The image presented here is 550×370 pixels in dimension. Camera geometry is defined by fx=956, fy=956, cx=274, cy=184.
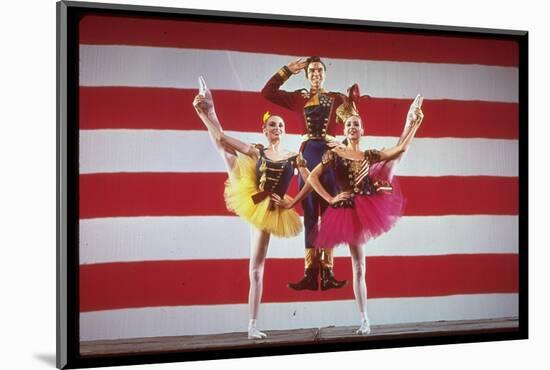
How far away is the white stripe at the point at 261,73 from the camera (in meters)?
4.01

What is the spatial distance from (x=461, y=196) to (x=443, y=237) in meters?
0.22

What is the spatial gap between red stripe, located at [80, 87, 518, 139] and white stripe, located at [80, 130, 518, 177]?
0.11ft

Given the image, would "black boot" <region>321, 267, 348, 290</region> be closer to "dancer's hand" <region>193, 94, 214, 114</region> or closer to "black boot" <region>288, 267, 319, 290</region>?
"black boot" <region>288, 267, 319, 290</region>

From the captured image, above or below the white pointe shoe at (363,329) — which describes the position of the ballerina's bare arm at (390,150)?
above

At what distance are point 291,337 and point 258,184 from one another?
2.30ft

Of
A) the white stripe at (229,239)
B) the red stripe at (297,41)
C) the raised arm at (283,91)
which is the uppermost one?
the red stripe at (297,41)

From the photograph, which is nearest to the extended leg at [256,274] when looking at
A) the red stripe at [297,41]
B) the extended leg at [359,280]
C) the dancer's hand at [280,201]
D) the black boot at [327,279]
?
the dancer's hand at [280,201]

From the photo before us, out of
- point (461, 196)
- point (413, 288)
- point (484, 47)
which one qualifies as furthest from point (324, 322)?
point (484, 47)

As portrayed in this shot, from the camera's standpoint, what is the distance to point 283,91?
169 inches

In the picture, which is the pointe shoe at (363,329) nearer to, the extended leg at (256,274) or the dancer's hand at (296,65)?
the extended leg at (256,274)

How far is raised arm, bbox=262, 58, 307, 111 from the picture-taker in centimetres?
427

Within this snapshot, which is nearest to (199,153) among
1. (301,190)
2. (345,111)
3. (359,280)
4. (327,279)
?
(301,190)

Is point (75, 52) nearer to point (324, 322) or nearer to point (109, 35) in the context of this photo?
point (109, 35)

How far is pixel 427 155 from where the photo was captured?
4.56 metres
